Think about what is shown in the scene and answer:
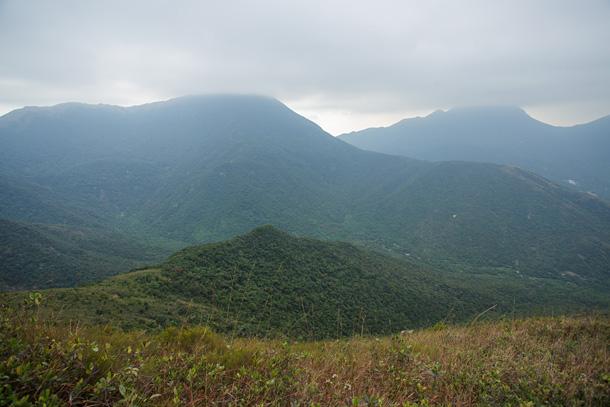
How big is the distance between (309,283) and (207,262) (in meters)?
8.94

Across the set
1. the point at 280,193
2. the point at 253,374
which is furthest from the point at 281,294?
the point at 280,193

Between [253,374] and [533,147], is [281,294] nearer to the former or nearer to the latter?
[253,374]

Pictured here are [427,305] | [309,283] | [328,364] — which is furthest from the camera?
[427,305]

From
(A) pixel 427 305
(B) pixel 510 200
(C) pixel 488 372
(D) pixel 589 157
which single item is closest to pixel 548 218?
(B) pixel 510 200

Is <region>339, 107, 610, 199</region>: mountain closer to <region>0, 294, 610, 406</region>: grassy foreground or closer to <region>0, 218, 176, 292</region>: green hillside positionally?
<region>0, 218, 176, 292</region>: green hillside

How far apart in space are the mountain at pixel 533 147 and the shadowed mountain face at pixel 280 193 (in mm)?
84239

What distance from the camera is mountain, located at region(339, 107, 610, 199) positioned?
139500 mm

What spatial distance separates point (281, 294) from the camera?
19.6m

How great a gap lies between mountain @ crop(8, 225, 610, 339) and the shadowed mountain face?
87.3ft

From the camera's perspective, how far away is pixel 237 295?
17.5 metres

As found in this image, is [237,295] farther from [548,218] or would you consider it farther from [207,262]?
[548,218]

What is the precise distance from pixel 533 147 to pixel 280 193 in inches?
6996

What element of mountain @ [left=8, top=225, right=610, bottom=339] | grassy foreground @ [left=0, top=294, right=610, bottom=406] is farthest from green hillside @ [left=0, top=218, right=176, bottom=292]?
grassy foreground @ [left=0, top=294, right=610, bottom=406]

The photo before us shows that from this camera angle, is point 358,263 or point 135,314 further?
point 358,263
